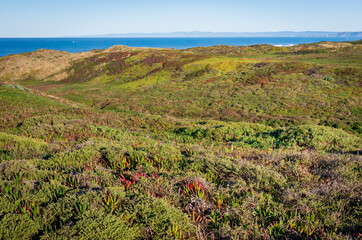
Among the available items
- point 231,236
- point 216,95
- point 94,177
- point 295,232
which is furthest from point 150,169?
point 216,95

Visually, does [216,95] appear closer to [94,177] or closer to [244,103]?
[244,103]

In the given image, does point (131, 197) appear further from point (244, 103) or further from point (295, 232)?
point (244, 103)

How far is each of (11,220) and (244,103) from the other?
29749 mm

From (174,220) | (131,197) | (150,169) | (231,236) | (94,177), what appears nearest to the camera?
(231,236)

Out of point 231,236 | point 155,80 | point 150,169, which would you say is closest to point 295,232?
point 231,236

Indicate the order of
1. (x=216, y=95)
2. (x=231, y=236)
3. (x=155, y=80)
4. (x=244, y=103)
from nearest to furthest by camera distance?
1. (x=231, y=236)
2. (x=244, y=103)
3. (x=216, y=95)
4. (x=155, y=80)

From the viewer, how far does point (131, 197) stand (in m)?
4.32

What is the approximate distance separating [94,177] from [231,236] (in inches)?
138

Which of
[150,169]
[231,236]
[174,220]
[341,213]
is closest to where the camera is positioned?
[231,236]

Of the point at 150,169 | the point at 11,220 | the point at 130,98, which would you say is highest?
the point at 11,220

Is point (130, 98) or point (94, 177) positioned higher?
point (94, 177)

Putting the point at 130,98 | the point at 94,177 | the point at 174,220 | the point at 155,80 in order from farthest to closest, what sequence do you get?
the point at 155,80
the point at 130,98
the point at 94,177
the point at 174,220

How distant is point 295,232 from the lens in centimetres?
341

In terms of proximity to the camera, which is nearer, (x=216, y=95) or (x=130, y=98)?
(x=216, y=95)
